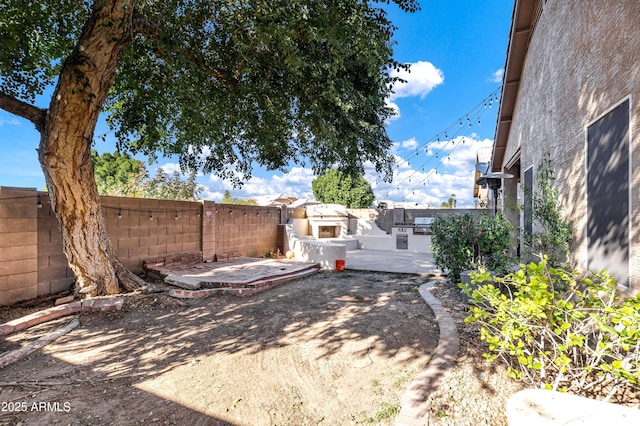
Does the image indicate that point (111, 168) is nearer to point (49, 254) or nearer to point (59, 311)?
point (49, 254)

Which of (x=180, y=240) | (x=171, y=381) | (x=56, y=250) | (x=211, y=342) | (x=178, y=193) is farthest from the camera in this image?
(x=178, y=193)

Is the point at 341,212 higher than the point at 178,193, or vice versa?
the point at 178,193

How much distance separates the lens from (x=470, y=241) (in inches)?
270

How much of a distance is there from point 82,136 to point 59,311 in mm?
3311

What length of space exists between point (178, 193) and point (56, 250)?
42.5 feet

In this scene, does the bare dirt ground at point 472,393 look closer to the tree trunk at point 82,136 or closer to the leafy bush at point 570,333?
the leafy bush at point 570,333

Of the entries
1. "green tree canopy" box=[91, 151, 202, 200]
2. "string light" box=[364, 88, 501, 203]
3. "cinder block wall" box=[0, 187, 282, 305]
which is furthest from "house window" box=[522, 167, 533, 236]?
"green tree canopy" box=[91, 151, 202, 200]

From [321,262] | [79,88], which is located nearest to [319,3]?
[79,88]

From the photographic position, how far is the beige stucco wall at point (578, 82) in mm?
2980

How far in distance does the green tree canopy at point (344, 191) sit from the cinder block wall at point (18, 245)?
1339 inches

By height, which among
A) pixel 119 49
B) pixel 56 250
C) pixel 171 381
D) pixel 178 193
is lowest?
pixel 171 381

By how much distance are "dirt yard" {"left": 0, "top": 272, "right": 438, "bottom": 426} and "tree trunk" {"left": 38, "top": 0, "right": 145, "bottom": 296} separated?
4.14ft

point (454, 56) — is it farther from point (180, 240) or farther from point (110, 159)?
point (110, 159)

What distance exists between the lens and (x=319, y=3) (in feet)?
15.7
